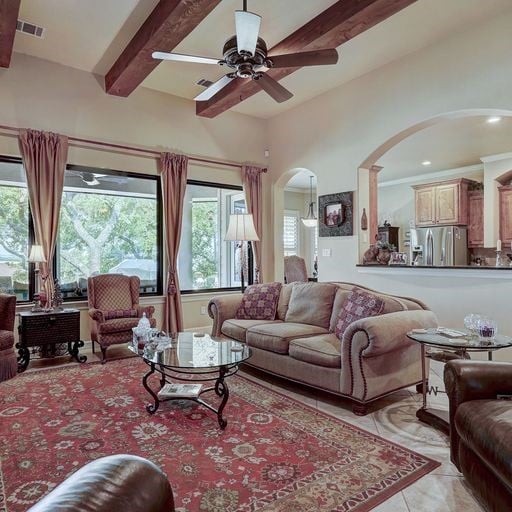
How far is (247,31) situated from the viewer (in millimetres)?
2674

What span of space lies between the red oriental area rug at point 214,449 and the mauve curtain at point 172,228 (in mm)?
2030

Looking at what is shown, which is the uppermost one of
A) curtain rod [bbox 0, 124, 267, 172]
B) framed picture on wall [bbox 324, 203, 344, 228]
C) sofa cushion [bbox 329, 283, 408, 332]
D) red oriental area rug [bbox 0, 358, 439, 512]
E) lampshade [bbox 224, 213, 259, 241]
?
curtain rod [bbox 0, 124, 267, 172]

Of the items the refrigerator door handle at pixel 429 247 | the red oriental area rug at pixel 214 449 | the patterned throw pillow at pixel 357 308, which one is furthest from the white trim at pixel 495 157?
the red oriental area rug at pixel 214 449

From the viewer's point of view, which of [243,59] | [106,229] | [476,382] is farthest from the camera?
[106,229]

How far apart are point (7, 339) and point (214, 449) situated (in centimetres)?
245

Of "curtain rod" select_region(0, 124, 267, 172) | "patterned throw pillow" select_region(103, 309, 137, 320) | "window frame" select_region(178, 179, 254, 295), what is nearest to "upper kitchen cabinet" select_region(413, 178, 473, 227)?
"window frame" select_region(178, 179, 254, 295)

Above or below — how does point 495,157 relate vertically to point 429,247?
above

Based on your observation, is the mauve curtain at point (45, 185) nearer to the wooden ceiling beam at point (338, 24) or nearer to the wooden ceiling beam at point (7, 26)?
the wooden ceiling beam at point (7, 26)

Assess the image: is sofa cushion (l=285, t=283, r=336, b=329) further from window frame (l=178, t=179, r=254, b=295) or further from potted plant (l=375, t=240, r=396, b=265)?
window frame (l=178, t=179, r=254, b=295)

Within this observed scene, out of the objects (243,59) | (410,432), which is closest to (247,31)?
(243,59)

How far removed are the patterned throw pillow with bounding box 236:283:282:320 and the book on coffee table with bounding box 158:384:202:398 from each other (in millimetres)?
1394

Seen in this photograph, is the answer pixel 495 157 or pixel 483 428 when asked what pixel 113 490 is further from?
pixel 495 157

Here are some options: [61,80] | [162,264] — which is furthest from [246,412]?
[61,80]

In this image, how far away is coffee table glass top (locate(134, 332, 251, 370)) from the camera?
275 cm
